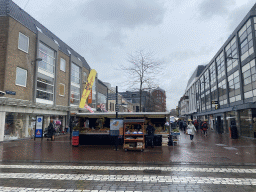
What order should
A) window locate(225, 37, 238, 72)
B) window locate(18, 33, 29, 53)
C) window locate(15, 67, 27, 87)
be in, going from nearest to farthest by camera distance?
window locate(15, 67, 27, 87)
window locate(18, 33, 29, 53)
window locate(225, 37, 238, 72)

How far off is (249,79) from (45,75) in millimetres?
22687

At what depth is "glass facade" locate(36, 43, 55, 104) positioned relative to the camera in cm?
2188

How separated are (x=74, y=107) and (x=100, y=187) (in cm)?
2524

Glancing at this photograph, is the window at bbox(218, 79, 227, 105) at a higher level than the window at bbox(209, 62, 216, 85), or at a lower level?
lower

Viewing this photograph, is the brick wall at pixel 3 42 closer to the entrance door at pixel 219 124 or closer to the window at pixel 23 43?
the window at pixel 23 43

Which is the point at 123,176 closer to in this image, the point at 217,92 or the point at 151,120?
the point at 151,120

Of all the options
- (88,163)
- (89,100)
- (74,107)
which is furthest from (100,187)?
(89,100)

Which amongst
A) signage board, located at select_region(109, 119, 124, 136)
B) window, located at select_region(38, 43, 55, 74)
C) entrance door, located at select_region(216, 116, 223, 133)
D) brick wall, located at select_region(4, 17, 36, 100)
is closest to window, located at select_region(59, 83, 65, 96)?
window, located at select_region(38, 43, 55, 74)

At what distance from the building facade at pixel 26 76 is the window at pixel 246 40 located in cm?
2156

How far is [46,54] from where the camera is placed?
23250 mm

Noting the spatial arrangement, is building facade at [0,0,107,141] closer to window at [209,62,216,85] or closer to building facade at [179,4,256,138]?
building facade at [179,4,256,138]

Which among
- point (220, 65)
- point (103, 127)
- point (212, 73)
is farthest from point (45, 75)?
point (212, 73)

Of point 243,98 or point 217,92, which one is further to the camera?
point 217,92

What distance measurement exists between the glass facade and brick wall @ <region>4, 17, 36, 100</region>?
1.49 metres
